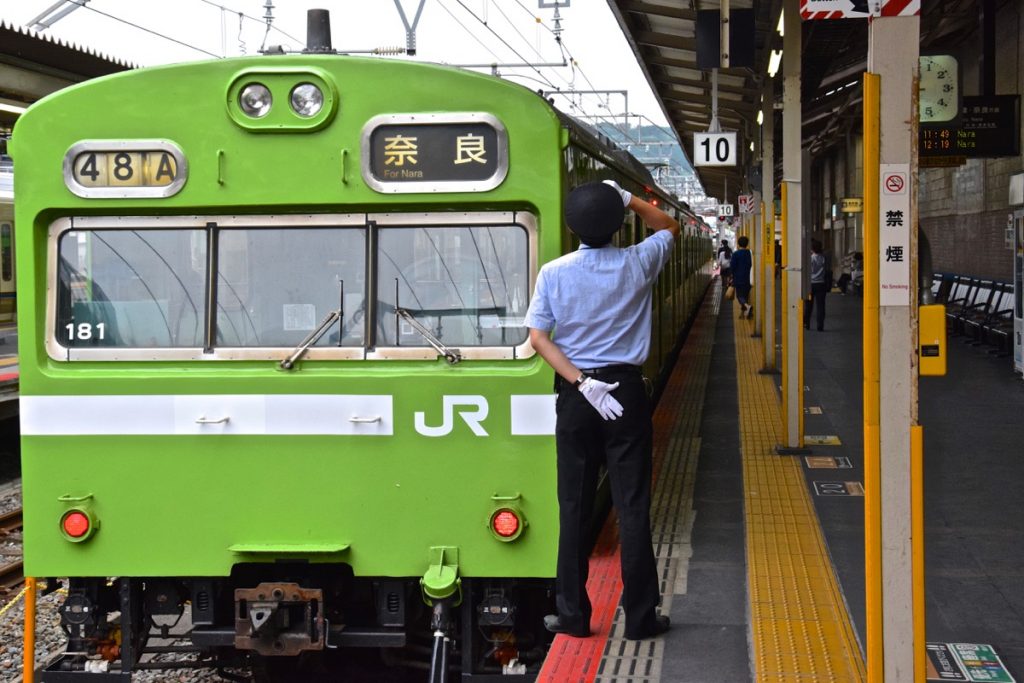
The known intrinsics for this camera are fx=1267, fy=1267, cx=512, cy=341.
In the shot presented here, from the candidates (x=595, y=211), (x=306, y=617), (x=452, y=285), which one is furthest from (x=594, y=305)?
(x=306, y=617)

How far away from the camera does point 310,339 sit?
479 centimetres

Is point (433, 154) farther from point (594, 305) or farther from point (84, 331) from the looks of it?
point (84, 331)

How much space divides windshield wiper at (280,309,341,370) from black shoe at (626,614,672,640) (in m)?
1.60

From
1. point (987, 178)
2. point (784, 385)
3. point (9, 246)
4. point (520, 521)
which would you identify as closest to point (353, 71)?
point (520, 521)

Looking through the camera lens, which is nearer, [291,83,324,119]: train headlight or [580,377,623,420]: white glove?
[580,377,623,420]: white glove

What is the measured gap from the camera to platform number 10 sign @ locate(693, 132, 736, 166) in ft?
46.8

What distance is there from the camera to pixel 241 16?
1571 centimetres

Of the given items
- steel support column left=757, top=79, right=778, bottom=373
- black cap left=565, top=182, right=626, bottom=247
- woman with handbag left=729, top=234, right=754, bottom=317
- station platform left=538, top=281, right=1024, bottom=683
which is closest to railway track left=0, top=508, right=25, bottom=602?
station platform left=538, top=281, right=1024, bottom=683

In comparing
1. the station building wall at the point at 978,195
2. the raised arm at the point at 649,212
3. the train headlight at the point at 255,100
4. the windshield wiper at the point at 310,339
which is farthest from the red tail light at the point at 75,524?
the station building wall at the point at 978,195

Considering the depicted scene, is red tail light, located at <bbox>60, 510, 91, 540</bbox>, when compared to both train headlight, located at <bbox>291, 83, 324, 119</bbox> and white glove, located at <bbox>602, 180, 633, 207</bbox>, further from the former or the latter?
white glove, located at <bbox>602, 180, 633, 207</bbox>

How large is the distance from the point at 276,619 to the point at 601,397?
1.58m

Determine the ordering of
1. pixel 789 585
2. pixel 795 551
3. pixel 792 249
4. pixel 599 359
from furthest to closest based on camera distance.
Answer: pixel 792 249, pixel 795 551, pixel 789 585, pixel 599 359

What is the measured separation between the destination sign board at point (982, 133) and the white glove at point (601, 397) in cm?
970

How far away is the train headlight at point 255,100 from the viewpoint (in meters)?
4.77
